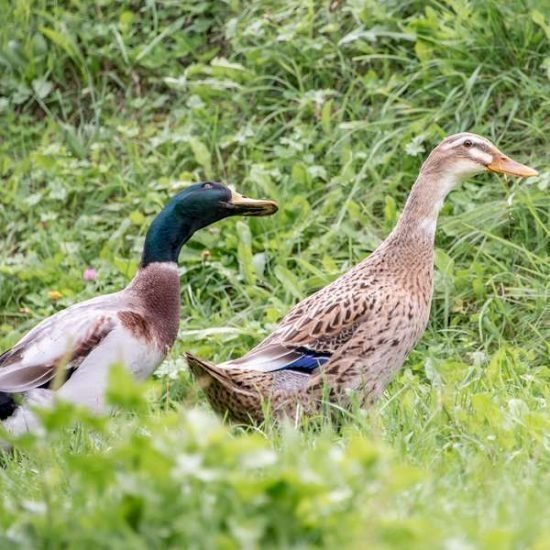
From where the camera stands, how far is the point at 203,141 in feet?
27.5

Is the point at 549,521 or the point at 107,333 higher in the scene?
the point at 549,521

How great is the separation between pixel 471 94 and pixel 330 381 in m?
2.51

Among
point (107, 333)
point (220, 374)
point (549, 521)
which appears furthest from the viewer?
point (107, 333)

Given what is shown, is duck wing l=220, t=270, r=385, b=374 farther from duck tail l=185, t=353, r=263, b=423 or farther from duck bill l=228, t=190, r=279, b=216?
duck bill l=228, t=190, r=279, b=216

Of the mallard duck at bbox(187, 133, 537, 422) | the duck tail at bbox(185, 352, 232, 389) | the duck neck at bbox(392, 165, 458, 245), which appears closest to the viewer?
the duck tail at bbox(185, 352, 232, 389)

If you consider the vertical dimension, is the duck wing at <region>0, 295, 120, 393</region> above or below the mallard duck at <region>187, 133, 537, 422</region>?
above

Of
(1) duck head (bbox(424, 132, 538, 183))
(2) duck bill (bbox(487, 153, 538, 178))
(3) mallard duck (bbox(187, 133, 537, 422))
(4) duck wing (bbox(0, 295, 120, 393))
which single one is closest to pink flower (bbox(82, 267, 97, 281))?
(4) duck wing (bbox(0, 295, 120, 393))

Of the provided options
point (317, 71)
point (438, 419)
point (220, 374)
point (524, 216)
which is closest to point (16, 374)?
point (220, 374)

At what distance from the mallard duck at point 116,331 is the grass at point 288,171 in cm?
26

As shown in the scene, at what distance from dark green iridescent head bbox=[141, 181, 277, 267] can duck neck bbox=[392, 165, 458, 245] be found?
60cm

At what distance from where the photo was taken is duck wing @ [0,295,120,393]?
5.61m

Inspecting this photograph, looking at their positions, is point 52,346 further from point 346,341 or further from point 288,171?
point 288,171

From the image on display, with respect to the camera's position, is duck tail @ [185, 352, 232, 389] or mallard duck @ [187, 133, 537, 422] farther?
mallard duck @ [187, 133, 537, 422]

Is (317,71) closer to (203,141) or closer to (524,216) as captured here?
(203,141)
